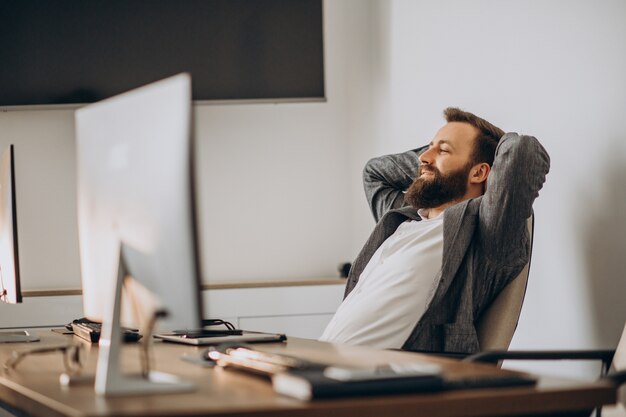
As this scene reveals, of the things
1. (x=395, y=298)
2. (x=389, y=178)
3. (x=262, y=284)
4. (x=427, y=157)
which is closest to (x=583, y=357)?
(x=395, y=298)

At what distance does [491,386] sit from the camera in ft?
3.79

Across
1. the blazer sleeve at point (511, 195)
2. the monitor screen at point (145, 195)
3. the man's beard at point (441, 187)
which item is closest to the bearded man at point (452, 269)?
the blazer sleeve at point (511, 195)

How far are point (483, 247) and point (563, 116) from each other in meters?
0.48

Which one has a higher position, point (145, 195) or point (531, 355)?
point (145, 195)

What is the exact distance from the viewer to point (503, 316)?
2.34 metres

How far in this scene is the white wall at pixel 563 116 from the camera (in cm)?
233

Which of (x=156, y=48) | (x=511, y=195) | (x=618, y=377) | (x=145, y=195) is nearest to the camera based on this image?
(x=145, y=195)

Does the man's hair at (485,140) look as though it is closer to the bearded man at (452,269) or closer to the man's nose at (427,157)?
the man's nose at (427,157)

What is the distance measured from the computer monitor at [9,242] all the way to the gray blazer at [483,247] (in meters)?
0.97

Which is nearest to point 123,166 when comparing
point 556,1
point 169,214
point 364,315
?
point 169,214

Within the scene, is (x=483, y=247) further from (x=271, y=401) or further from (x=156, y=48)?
(x=156, y=48)

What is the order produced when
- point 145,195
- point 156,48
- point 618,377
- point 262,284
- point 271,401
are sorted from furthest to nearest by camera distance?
point 156,48 → point 262,284 → point 618,377 → point 145,195 → point 271,401

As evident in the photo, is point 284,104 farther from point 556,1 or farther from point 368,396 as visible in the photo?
point 368,396

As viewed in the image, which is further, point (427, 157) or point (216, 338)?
point (427, 157)
